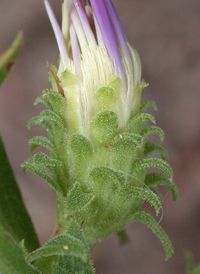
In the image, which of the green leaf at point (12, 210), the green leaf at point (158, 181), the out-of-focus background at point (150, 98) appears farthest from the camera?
the out-of-focus background at point (150, 98)

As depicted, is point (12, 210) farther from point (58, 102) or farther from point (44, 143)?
point (58, 102)

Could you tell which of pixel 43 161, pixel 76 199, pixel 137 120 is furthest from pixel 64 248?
pixel 137 120

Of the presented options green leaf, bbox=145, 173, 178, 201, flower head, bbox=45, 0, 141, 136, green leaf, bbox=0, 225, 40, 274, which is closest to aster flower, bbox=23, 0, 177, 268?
flower head, bbox=45, 0, 141, 136

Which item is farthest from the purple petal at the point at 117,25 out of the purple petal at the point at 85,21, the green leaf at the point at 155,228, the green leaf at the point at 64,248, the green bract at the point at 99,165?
the green leaf at the point at 64,248

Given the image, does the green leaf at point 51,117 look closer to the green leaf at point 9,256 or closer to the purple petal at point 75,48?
the purple petal at point 75,48

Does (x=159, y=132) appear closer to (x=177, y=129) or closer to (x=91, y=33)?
(x=91, y=33)

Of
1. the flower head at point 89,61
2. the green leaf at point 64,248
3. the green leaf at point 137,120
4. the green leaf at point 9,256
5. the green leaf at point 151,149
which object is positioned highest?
the flower head at point 89,61

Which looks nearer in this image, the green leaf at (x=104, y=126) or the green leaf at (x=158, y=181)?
the green leaf at (x=104, y=126)
